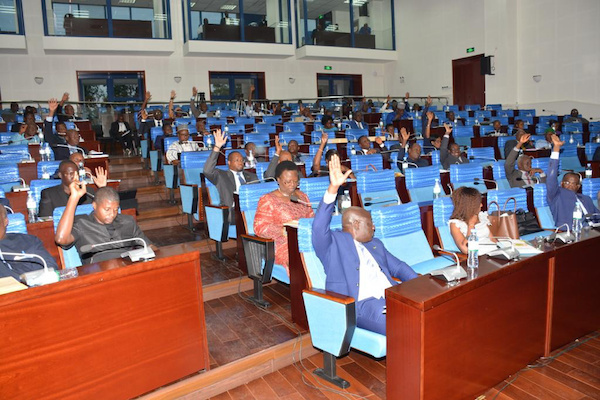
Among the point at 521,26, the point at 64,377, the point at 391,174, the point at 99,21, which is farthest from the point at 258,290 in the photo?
the point at 521,26

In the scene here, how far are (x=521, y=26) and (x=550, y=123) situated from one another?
4.44 meters

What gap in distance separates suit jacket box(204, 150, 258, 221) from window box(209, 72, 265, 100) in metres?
10.8

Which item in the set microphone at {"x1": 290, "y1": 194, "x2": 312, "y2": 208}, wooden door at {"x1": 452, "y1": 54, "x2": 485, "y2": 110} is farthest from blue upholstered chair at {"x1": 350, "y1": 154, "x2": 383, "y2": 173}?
wooden door at {"x1": 452, "y1": 54, "x2": 485, "y2": 110}

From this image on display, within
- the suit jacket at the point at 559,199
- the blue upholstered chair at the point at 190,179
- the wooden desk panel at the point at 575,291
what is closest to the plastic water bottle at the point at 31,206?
the blue upholstered chair at the point at 190,179

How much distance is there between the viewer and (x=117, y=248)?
2.83 metres

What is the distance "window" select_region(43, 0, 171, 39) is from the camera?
12.2m

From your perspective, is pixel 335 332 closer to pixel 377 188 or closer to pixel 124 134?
pixel 377 188

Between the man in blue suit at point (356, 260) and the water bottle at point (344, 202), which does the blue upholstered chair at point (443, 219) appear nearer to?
the water bottle at point (344, 202)

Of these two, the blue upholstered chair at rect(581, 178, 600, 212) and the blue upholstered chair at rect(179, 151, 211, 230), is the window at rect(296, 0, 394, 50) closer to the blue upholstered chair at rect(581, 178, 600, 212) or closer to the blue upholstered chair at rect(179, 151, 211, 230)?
the blue upholstered chair at rect(179, 151, 211, 230)

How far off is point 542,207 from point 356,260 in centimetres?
254

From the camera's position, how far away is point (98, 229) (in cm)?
282

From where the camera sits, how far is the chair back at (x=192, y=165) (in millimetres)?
5641

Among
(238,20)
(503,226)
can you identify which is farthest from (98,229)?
(238,20)

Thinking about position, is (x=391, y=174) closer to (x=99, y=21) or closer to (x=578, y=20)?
(x=578, y=20)
